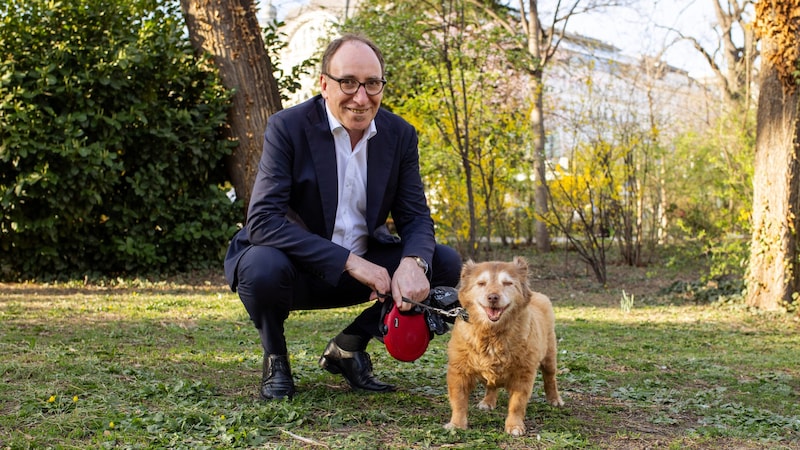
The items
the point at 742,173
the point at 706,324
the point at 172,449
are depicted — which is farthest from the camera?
the point at 742,173

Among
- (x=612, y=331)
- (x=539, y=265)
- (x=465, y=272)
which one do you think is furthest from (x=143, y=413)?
(x=539, y=265)

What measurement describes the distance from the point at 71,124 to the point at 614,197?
6590 millimetres

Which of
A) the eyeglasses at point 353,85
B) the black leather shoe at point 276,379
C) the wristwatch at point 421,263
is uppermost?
the eyeglasses at point 353,85

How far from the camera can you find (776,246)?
7.25m

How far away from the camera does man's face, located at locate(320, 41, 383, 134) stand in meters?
3.58

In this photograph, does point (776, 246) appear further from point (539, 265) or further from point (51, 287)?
point (51, 287)

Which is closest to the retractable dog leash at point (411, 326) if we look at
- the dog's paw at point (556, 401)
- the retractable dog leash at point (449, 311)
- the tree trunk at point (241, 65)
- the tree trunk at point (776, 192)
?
the retractable dog leash at point (449, 311)

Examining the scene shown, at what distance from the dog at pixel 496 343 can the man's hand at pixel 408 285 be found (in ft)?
0.59

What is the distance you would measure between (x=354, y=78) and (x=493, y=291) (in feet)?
3.81

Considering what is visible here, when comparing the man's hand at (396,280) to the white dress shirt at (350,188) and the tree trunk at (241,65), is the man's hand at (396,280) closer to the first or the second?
the white dress shirt at (350,188)

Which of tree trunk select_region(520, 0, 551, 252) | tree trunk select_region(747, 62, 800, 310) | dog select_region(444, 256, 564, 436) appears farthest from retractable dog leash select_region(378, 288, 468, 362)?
tree trunk select_region(520, 0, 551, 252)

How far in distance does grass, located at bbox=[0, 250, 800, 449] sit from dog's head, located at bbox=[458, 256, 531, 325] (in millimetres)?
503

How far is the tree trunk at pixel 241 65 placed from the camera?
8.55m

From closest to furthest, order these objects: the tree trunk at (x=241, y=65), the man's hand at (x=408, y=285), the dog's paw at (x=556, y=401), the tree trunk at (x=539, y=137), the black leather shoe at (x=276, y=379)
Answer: the man's hand at (x=408, y=285), the black leather shoe at (x=276, y=379), the dog's paw at (x=556, y=401), the tree trunk at (x=241, y=65), the tree trunk at (x=539, y=137)
